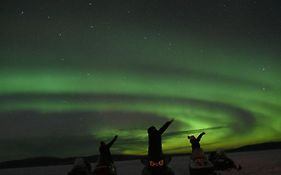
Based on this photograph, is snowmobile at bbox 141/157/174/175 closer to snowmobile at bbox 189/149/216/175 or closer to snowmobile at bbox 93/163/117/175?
snowmobile at bbox 189/149/216/175

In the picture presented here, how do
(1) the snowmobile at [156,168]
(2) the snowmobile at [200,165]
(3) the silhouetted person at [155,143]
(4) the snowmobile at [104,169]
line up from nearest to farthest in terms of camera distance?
1. (1) the snowmobile at [156,168]
2. (3) the silhouetted person at [155,143]
3. (2) the snowmobile at [200,165]
4. (4) the snowmobile at [104,169]

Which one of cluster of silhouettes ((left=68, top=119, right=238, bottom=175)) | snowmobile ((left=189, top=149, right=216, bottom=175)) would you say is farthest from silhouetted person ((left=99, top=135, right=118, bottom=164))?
snowmobile ((left=189, top=149, right=216, bottom=175))

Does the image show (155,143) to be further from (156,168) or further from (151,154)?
(156,168)

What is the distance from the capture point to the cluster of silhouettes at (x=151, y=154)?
24.9m

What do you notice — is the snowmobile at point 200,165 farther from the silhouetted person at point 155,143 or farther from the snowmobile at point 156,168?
the silhouetted person at point 155,143

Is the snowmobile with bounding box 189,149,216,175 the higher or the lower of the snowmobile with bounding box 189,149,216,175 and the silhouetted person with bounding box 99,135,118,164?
the lower

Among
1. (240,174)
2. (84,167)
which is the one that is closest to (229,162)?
(240,174)

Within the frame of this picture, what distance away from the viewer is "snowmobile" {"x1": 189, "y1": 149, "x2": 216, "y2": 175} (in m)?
31.5

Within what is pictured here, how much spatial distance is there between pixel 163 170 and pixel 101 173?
9.58m

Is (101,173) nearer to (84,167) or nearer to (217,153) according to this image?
(84,167)

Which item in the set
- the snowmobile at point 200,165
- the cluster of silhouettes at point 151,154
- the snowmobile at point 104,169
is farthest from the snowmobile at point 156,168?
the snowmobile at point 104,169

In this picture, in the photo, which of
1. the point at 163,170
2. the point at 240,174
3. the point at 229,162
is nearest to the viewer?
the point at 163,170

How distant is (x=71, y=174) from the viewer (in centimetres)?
4272

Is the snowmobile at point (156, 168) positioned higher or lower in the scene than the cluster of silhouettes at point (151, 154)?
lower
